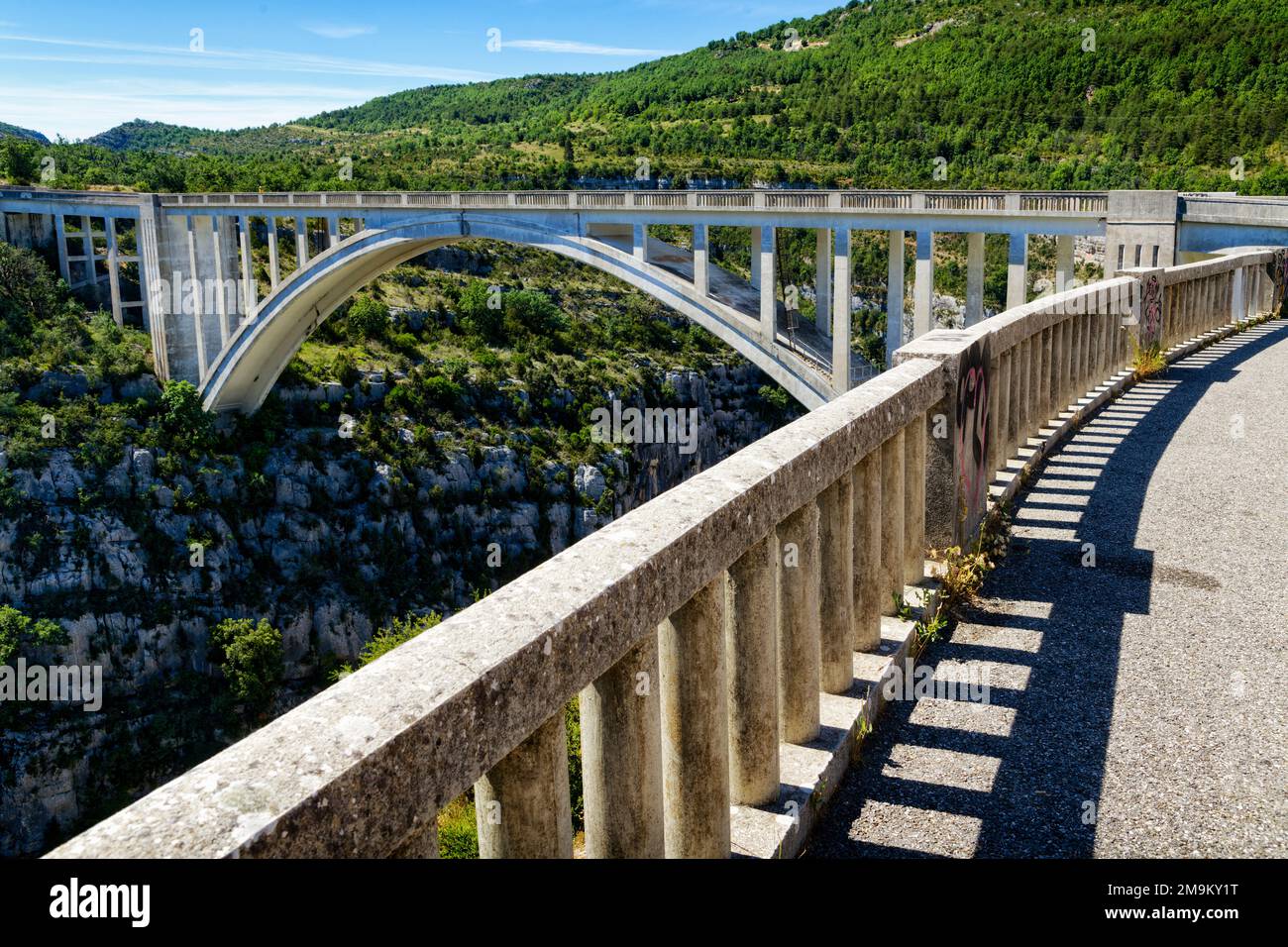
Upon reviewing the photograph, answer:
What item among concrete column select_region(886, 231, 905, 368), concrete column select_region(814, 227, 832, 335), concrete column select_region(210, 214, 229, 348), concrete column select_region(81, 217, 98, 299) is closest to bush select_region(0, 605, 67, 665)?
concrete column select_region(210, 214, 229, 348)

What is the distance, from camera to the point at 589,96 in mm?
120562

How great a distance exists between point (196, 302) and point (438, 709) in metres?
42.4

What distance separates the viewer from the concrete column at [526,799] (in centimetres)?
214

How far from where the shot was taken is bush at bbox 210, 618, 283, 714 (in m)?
39.3

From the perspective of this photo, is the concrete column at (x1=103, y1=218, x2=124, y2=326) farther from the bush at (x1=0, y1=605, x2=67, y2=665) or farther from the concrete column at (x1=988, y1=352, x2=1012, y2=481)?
the concrete column at (x1=988, y1=352, x2=1012, y2=481)

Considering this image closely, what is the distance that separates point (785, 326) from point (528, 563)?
1096 inches

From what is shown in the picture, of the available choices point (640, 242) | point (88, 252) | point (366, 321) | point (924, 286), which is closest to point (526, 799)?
point (924, 286)

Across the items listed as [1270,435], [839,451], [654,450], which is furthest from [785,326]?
[654,450]

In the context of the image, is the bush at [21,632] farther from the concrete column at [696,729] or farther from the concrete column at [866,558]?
the concrete column at [696,729]

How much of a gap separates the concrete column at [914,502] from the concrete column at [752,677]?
177cm

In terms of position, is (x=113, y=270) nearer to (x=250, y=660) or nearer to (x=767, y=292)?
(x=250, y=660)

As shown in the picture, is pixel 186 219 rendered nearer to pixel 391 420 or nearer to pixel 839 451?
pixel 391 420

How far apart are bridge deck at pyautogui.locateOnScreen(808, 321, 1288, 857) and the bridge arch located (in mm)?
15914

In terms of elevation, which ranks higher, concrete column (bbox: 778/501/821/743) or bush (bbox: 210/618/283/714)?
concrete column (bbox: 778/501/821/743)
